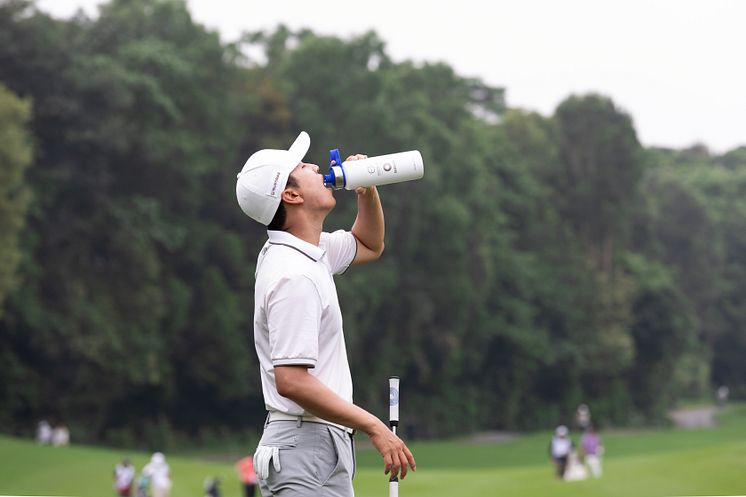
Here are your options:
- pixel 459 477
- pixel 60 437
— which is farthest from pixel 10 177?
pixel 459 477

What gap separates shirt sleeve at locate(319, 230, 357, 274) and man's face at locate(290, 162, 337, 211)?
463 millimetres

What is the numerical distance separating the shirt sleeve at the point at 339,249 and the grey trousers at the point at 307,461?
91cm

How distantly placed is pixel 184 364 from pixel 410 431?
17000 mm

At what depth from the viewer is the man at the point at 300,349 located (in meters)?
5.38

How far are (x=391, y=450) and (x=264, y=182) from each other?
1239 millimetres

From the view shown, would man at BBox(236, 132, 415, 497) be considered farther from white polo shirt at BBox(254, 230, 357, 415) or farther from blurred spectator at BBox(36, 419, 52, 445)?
blurred spectator at BBox(36, 419, 52, 445)

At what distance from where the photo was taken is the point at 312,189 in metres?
5.82

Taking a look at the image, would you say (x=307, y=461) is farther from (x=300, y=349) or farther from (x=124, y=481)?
(x=124, y=481)

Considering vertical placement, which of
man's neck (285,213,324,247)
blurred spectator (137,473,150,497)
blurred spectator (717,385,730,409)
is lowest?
blurred spectator (137,473,150,497)

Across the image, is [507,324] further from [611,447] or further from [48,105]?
[48,105]

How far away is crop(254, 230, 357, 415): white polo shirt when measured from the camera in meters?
5.38

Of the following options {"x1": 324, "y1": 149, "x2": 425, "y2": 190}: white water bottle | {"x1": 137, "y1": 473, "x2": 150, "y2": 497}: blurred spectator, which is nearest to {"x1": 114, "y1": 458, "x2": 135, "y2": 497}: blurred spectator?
{"x1": 137, "y1": 473, "x2": 150, "y2": 497}: blurred spectator

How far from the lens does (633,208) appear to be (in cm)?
8756

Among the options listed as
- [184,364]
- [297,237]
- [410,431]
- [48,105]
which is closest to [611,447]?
[410,431]
